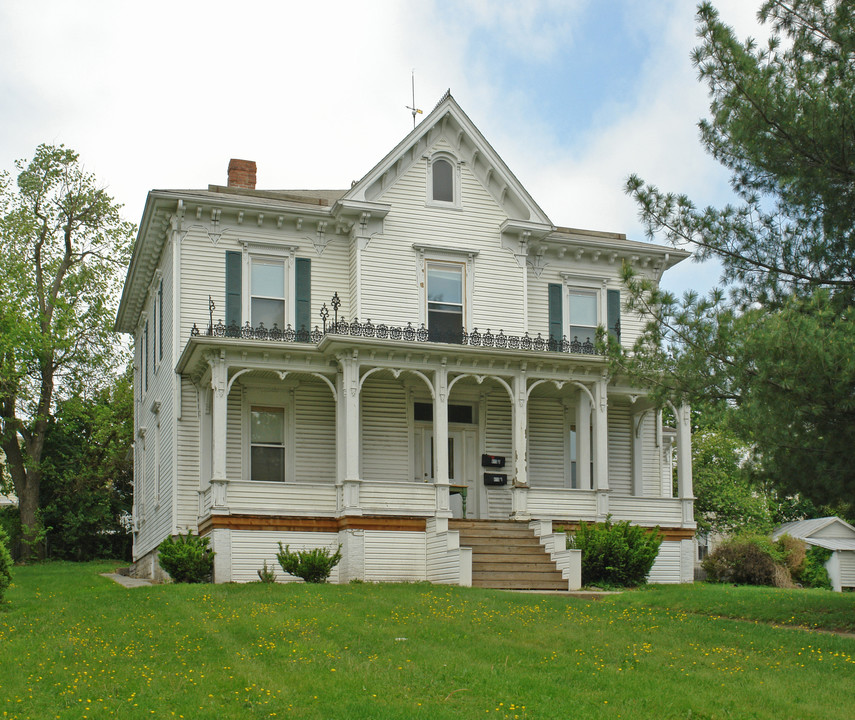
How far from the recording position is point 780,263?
16.3m

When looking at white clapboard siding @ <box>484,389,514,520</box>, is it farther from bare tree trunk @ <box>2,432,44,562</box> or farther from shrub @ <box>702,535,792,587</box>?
bare tree trunk @ <box>2,432,44,562</box>

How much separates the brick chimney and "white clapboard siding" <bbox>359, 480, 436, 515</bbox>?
10260 millimetres

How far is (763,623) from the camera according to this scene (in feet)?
52.8

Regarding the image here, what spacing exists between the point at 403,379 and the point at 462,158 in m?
5.63

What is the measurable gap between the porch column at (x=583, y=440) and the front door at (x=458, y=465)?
2.51m

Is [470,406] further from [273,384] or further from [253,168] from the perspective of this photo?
[253,168]

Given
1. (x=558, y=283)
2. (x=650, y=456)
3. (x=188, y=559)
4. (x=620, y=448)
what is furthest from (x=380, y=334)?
(x=650, y=456)

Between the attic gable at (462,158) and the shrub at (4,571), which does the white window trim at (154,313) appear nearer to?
the attic gable at (462,158)

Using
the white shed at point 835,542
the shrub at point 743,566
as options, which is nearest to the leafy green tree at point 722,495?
the white shed at point 835,542

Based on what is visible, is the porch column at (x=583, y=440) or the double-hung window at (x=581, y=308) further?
the double-hung window at (x=581, y=308)

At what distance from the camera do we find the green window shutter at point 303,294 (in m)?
25.2

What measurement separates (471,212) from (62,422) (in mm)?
19613

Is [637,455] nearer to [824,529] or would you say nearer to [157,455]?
[157,455]

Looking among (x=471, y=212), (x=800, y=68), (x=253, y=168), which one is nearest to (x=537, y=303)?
(x=471, y=212)
